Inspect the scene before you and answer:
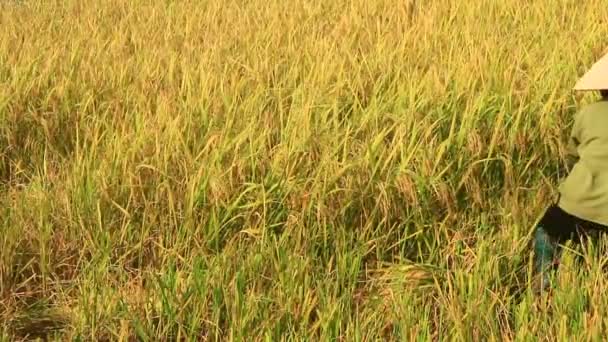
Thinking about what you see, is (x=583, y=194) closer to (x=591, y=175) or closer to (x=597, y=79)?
(x=591, y=175)

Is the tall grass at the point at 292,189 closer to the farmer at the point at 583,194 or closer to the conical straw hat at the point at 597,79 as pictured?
the farmer at the point at 583,194

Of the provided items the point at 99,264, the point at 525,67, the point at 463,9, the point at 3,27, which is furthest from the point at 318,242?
the point at 3,27

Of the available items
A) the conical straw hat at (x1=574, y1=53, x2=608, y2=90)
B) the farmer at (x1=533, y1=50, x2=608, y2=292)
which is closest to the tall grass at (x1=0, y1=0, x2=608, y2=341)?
the farmer at (x1=533, y1=50, x2=608, y2=292)

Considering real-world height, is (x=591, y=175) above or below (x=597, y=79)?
below

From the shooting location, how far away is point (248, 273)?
1.65m

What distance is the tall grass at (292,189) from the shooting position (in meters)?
1.52

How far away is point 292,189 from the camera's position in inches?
74.5

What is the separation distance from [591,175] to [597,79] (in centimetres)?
22

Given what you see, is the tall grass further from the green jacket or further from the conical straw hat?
the conical straw hat

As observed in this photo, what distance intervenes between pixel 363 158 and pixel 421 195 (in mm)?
173

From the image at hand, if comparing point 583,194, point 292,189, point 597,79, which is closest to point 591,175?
point 583,194

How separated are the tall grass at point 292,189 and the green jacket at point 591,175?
121mm

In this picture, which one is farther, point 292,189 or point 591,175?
point 292,189

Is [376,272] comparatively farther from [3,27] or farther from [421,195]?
[3,27]
